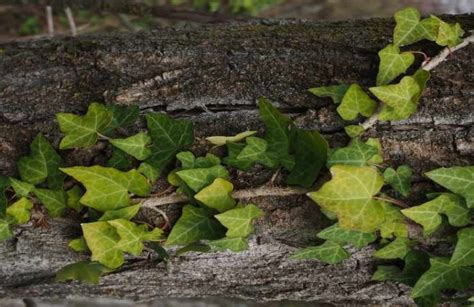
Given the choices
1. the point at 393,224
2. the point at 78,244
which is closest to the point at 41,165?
the point at 78,244

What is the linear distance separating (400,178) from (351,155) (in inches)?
4.1

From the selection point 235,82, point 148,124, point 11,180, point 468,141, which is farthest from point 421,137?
point 11,180

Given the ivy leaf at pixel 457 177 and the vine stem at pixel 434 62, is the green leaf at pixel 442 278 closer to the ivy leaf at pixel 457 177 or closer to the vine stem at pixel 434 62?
the ivy leaf at pixel 457 177

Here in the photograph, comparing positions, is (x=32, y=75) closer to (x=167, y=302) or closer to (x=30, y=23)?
(x=167, y=302)

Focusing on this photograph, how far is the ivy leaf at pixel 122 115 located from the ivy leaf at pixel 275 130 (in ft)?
0.79

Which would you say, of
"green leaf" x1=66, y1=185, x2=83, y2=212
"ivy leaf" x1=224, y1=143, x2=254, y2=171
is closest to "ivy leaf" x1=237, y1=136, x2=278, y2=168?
"ivy leaf" x1=224, y1=143, x2=254, y2=171

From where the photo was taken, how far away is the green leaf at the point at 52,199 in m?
1.18

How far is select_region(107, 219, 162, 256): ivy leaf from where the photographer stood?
114 cm

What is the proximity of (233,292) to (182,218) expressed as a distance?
11.6 inches

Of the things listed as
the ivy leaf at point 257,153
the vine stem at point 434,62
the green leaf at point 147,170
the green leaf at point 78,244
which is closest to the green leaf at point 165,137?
the green leaf at point 147,170

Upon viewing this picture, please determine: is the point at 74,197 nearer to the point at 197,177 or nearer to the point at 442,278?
the point at 197,177

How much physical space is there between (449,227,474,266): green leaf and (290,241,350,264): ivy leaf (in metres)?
0.20

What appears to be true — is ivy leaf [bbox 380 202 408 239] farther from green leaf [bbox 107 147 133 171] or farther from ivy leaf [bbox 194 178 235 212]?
green leaf [bbox 107 147 133 171]

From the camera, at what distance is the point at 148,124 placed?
1.15 meters
